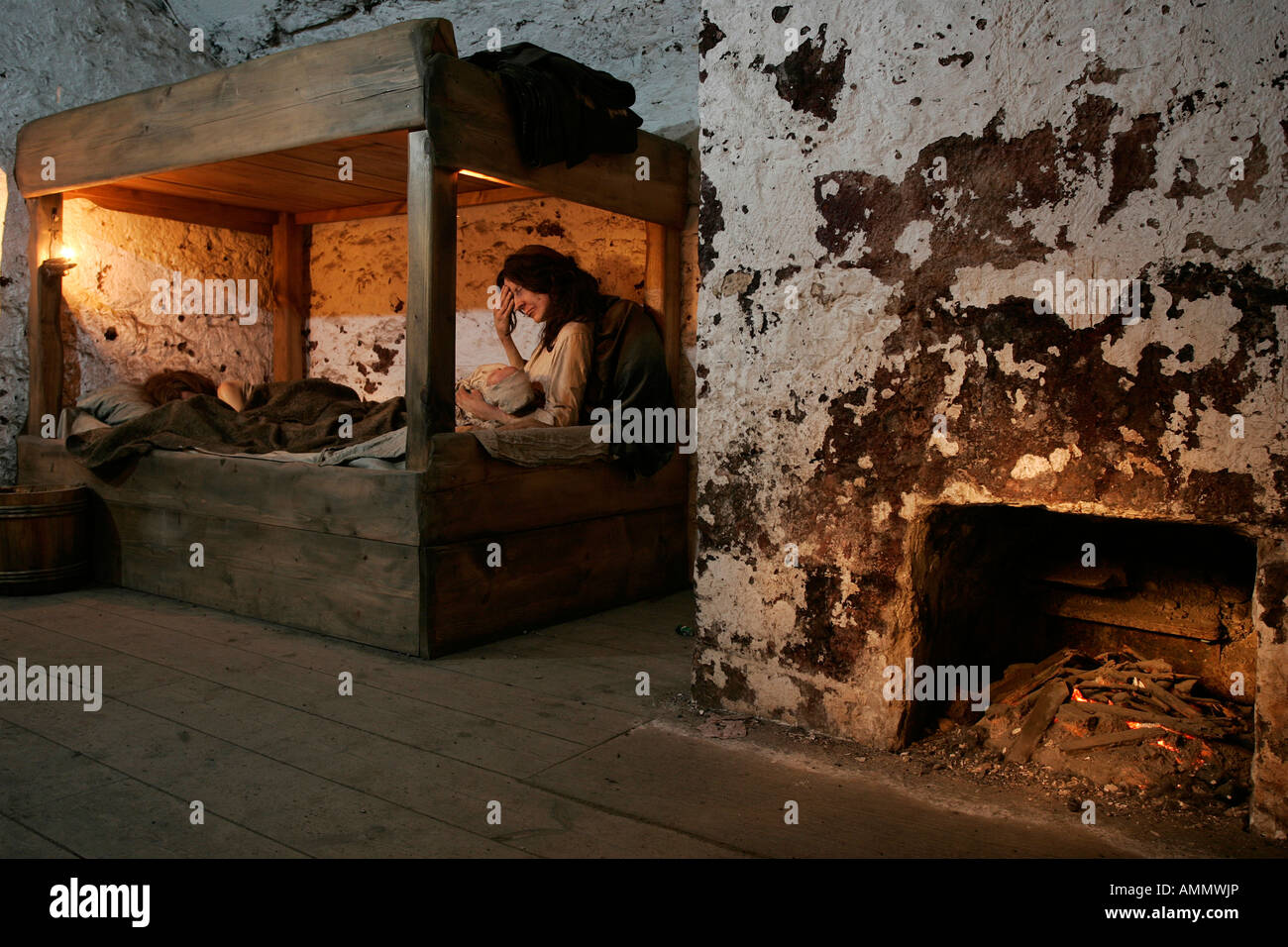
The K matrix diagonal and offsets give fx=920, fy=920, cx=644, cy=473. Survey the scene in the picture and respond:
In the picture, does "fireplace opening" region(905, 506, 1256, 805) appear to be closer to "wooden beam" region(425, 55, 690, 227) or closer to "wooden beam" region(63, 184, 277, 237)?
"wooden beam" region(425, 55, 690, 227)

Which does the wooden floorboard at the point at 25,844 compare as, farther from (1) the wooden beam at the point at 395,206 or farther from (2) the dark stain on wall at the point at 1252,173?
(1) the wooden beam at the point at 395,206

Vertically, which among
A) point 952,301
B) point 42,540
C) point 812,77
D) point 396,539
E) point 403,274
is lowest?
point 42,540

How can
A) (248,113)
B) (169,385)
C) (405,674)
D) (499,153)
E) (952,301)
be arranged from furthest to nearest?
(169,385) < (248,113) < (499,153) < (405,674) < (952,301)

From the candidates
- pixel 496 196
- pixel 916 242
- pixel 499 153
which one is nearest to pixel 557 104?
pixel 499 153

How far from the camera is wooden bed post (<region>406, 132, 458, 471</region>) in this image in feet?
11.7

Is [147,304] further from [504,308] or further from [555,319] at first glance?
[555,319]

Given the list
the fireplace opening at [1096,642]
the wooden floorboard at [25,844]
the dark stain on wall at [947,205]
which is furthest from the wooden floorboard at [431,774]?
the dark stain on wall at [947,205]

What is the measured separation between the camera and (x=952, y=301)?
2.53 m

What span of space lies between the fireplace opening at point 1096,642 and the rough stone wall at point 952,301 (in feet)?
Answer: 0.81

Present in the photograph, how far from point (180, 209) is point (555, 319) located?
2.94m

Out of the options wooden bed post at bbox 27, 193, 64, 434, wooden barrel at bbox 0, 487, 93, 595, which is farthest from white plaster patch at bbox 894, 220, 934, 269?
wooden bed post at bbox 27, 193, 64, 434

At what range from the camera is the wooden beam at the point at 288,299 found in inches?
255

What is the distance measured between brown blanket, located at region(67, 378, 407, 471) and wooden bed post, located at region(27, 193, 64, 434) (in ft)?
2.34
